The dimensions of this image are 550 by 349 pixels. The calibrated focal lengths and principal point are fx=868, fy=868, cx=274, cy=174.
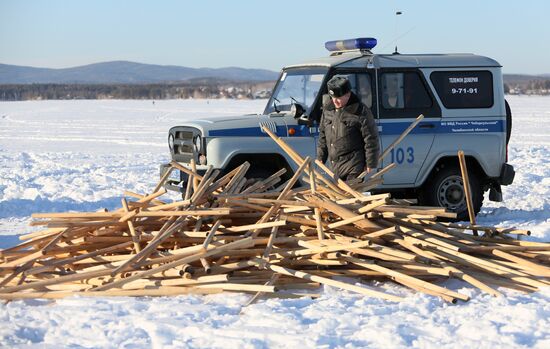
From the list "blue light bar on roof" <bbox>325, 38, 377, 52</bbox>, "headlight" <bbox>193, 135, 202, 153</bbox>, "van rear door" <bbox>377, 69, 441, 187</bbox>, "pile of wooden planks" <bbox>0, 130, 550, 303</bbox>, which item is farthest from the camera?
"blue light bar on roof" <bbox>325, 38, 377, 52</bbox>

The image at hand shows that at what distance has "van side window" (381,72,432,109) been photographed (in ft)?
32.7

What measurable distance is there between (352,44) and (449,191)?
210 centimetres

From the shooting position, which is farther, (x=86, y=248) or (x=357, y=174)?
(x=357, y=174)

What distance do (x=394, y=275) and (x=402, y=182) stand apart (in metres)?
4.13

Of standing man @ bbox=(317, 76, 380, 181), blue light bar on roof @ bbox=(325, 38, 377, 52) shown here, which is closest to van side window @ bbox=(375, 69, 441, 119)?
blue light bar on roof @ bbox=(325, 38, 377, 52)

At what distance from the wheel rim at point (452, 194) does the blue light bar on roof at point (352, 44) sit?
6.03ft

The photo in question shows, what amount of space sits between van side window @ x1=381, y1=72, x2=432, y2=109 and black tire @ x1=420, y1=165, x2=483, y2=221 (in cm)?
85

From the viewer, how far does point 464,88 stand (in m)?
10.4

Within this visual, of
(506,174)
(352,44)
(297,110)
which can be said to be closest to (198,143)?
(297,110)

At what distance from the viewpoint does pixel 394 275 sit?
6.02 metres

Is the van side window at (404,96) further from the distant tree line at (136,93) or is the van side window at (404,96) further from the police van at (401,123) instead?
the distant tree line at (136,93)

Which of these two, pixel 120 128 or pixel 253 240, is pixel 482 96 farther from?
pixel 120 128

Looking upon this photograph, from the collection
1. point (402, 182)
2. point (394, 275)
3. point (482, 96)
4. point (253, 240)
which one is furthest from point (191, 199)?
point (482, 96)

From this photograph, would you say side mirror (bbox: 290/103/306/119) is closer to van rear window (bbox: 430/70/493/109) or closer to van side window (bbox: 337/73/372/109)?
van side window (bbox: 337/73/372/109)
